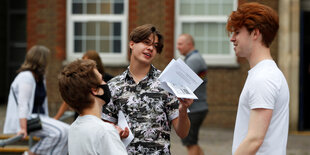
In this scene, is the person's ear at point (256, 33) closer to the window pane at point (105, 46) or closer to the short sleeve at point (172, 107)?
the short sleeve at point (172, 107)

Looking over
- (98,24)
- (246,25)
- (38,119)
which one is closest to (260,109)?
(246,25)

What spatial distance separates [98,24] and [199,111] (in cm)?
582

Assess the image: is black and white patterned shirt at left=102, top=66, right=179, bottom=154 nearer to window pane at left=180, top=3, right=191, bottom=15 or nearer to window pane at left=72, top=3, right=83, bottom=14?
window pane at left=180, top=3, right=191, bottom=15

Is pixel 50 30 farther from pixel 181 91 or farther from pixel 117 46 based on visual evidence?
pixel 181 91

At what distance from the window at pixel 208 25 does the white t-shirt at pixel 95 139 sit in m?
9.03

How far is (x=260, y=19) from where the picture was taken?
278cm

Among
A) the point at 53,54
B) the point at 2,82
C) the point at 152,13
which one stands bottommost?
the point at 2,82

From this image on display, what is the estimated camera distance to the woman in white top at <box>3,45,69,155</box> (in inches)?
231

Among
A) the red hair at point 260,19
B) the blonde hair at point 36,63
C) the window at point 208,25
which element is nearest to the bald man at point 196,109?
the blonde hair at point 36,63

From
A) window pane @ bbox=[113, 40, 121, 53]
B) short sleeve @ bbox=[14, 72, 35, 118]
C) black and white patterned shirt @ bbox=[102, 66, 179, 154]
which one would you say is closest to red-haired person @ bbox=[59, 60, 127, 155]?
black and white patterned shirt @ bbox=[102, 66, 179, 154]

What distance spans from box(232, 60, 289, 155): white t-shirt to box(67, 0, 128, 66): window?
355 inches

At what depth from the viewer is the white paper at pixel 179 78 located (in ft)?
11.0

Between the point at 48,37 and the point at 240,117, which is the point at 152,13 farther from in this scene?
the point at 240,117

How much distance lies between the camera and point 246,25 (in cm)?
283
